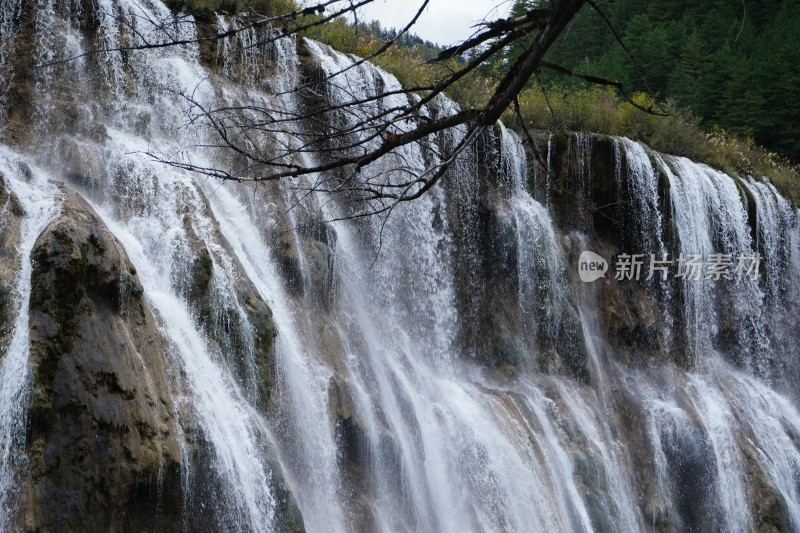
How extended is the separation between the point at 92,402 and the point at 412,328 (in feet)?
19.7

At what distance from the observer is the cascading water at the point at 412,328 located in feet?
25.7

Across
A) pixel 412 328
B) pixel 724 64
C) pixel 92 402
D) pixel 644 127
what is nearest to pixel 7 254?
pixel 92 402

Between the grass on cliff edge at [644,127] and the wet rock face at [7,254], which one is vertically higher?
the grass on cliff edge at [644,127]

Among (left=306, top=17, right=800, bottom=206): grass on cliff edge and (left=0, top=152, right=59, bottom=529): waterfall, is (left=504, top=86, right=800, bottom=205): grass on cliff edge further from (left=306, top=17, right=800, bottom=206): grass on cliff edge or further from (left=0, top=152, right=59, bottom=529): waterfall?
(left=0, top=152, right=59, bottom=529): waterfall

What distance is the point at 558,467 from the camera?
10562 mm

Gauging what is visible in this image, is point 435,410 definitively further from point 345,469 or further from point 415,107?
point 415,107

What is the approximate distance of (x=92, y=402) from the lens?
6145 mm

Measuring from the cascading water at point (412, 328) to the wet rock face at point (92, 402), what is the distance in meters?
0.15

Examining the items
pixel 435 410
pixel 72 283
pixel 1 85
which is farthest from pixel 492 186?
pixel 72 283

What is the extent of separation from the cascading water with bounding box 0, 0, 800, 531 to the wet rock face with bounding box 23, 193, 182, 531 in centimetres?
15

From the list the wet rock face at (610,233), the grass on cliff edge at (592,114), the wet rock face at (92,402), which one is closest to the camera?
the wet rock face at (92,402)

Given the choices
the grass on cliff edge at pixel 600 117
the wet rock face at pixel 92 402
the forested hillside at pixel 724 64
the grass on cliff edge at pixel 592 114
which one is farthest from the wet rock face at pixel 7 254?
the forested hillside at pixel 724 64

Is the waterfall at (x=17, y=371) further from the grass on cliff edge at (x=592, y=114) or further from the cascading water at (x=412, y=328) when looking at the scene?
the grass on cliff edge at (x=592, y=114)

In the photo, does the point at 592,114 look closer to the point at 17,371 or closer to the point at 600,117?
the point at 600,117
